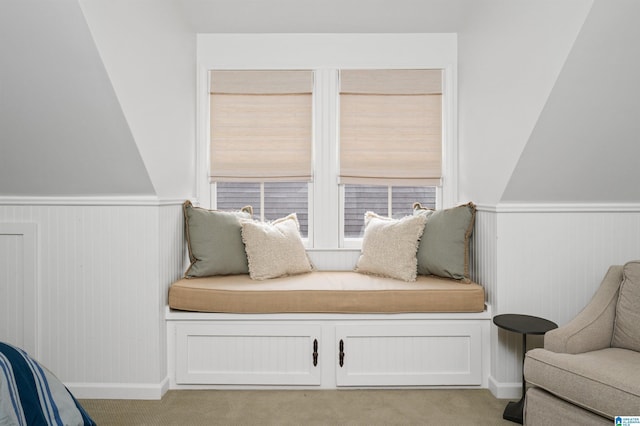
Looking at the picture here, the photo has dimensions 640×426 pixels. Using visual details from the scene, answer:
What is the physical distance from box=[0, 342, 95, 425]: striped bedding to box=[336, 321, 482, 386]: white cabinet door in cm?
133

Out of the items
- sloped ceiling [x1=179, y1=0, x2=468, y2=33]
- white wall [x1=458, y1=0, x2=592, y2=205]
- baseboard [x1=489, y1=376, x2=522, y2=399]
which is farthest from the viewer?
sloped ceiling [x1=179, y1=0, x2=468, y2=33]

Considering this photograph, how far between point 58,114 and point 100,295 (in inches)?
38.5

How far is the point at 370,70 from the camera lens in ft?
11.1

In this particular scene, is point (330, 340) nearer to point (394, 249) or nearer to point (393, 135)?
point (394, 249)

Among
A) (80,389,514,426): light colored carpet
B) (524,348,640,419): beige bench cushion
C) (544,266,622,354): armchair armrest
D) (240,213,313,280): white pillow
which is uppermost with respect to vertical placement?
(240,213,313,280): white pillow

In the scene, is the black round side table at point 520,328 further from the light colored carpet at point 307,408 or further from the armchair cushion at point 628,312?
the armchair cushion at point 628,312

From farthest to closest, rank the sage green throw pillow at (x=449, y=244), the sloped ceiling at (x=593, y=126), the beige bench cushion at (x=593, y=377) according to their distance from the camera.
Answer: the sage green throw pillow at (x=449, y=244) → the sloped ceiling at (x=593, y=126) → the beige bench cushion at (x=593, y=377)

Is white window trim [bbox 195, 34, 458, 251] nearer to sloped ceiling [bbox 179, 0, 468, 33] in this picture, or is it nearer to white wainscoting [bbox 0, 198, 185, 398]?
sloped ceiling [bbox 179, 0, 468, 33]

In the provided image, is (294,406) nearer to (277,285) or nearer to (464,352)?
(277,285)

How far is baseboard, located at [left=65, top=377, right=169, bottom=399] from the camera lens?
105 inches

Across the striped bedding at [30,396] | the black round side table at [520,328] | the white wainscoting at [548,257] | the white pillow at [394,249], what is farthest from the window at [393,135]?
the striped bedding at [30,396]

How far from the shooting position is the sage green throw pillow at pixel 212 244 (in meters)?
2.97

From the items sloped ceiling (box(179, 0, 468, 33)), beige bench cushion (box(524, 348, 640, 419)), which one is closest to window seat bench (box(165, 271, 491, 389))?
beige bench cushion (box(524, 348, 640, 419))

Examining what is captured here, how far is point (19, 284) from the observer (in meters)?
2.70
